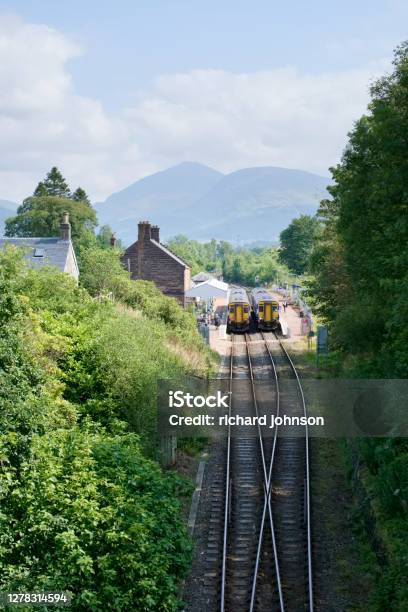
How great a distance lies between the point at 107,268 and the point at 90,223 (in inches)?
1663

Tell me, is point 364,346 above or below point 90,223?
below

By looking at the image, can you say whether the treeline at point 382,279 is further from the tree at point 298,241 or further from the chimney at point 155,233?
the tree at point 298,241

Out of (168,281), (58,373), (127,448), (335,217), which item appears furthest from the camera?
(168,281)

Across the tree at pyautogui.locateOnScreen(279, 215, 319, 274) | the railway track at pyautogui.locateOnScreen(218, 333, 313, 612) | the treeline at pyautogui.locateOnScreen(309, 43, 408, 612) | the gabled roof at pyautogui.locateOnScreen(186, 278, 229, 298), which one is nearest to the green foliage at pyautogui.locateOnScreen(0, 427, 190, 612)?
the railway track at pyautogui.locateOnScreen(218, 333, 313, 612)

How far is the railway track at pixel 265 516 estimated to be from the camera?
1302cm

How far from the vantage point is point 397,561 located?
12.0m

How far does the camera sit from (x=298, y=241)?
324 ft

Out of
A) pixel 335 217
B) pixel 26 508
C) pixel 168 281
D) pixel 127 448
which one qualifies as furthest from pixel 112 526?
pixel 168 281

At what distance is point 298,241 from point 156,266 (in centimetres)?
4795

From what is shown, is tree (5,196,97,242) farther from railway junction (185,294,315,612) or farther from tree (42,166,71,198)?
railway junction (185,294,315,612)

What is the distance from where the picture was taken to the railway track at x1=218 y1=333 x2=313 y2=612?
13016mm

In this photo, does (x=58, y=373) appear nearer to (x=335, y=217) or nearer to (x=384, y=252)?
(x=384, y=252)

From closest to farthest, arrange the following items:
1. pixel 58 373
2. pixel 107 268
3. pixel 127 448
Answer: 1. pixel 127 448
2. pixel 58 373
3. pixel 107 268

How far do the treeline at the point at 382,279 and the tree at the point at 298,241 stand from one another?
73223 millimetres
